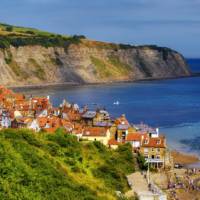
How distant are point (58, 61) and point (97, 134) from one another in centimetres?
12743

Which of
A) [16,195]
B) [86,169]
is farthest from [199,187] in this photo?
[16,195]

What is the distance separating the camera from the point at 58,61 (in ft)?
567

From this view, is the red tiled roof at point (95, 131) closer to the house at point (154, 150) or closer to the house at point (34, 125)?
the house at point (154, 150)

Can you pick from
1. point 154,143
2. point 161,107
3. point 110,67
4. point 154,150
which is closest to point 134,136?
point 154,143

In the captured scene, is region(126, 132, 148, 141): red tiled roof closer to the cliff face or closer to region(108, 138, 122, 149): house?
region(108, 138, 122, 149): house

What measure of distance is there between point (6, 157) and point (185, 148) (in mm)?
39619

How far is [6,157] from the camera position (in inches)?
915

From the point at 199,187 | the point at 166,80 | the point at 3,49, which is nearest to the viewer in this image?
the point at 199,187

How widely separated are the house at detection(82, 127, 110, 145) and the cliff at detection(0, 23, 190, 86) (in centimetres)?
10350

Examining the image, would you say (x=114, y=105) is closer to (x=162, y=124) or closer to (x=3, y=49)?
(x=162, y=124)

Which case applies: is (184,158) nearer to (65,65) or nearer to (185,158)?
(185,158)

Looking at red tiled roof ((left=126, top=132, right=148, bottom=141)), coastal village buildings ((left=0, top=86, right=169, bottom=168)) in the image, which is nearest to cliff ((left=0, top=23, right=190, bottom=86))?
coastal village buildings ((left=0, top=86, right=169, bottom=168))

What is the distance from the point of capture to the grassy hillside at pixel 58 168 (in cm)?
2180

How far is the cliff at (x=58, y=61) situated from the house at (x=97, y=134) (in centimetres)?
10350
